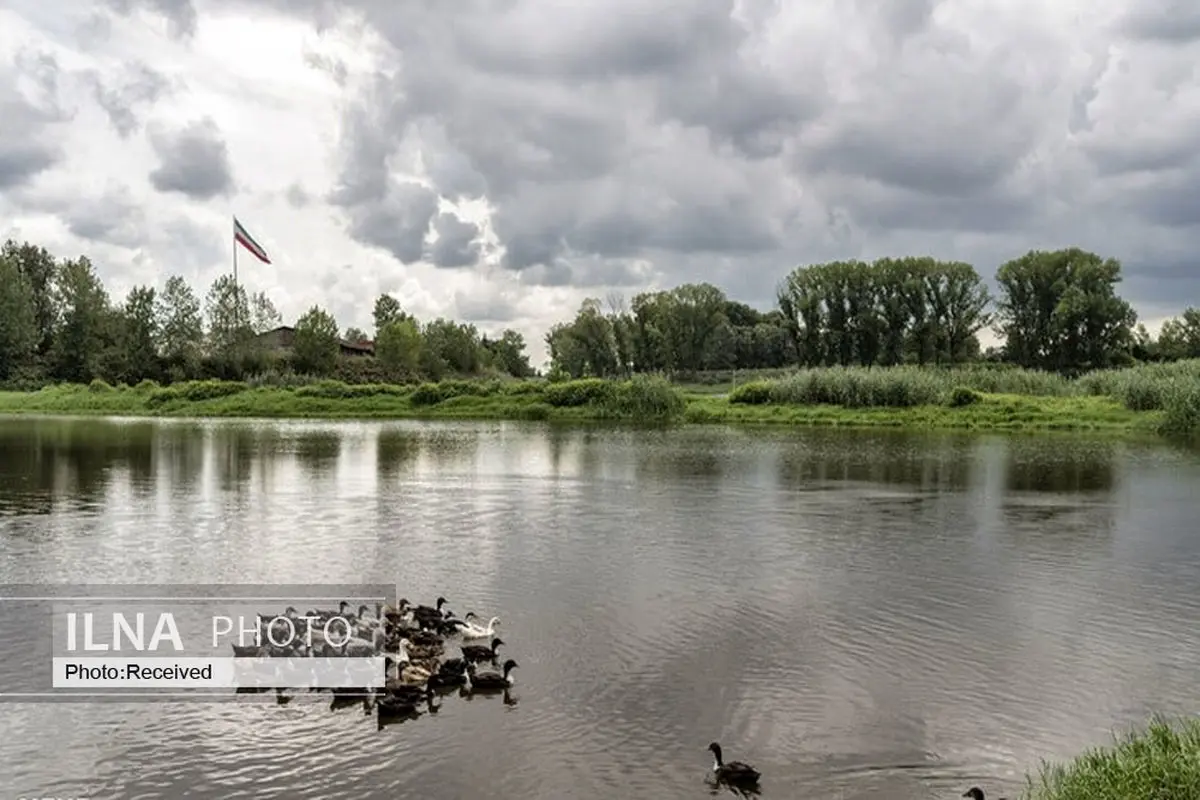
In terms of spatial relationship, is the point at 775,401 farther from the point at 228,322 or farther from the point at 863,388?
the point at 228,322

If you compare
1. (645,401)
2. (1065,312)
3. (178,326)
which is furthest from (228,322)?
(1065,312)

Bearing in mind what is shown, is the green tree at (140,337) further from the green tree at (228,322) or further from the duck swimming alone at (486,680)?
the duck swimming alone at (486,680)

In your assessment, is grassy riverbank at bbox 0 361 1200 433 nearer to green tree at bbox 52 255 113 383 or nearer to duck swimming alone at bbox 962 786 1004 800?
green tree at bbox 52 255 113 383

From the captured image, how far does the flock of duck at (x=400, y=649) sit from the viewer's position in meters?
14.5

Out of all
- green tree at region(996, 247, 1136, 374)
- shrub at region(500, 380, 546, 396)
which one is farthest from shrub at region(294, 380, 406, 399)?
green tree at region(996, 247, 1136, 374)

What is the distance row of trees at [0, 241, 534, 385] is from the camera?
382 ft

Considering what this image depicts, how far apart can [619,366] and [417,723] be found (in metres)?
128

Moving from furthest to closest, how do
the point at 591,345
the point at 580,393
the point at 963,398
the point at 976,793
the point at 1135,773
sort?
the point at 591,345
the point at 580,393
the point at 963,398
the point at 976,793
the point at 1135,773

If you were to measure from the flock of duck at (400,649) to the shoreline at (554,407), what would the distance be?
60.2 metres

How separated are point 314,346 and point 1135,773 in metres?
113

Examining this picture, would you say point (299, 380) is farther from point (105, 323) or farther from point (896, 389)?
point (896, 389)

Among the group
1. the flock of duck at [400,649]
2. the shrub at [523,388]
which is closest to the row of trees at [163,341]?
the shrub at [523,388]

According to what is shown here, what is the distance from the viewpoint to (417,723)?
1378 centimetres

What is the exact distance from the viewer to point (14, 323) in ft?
386
